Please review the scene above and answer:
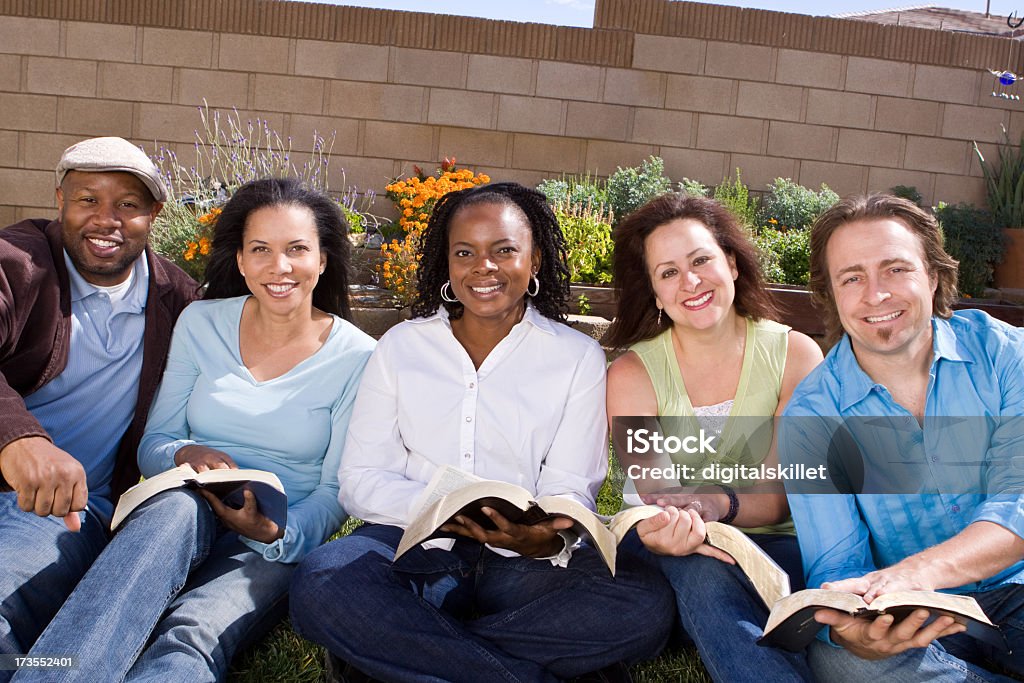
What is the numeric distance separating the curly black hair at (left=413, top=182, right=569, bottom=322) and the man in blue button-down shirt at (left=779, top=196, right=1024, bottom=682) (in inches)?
36.9

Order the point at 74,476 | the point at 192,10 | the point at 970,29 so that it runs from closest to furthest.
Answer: the point at 74,476
the point at 192,10
the point at 970,29

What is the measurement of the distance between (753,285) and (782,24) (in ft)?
20.7

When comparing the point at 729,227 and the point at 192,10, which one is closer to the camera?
the point at 729,227

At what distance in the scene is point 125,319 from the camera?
3262 millimetres

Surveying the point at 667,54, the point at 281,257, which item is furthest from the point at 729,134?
the point at 281,257

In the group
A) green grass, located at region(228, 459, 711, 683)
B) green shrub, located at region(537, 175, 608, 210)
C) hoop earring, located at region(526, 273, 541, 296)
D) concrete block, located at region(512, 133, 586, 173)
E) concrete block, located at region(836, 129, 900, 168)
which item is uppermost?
concrete block, located at region(836, 129, 900, 168)

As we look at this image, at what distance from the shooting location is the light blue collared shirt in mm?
3094

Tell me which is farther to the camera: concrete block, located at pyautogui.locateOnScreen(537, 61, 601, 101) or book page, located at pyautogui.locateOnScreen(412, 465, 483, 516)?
concrete block, located at pyautogui.locateOnScreen(537, 61, 601, 101)

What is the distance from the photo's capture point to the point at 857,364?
2662 mm

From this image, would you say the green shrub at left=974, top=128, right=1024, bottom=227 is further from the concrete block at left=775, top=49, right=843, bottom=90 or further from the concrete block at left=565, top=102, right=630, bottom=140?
the concrete block at left=565, top=102, right=630, bottom=140

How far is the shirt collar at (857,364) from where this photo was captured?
8.45ft

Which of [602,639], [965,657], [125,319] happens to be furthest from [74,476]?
[965,657]

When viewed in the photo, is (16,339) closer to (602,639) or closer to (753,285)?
(602,639)

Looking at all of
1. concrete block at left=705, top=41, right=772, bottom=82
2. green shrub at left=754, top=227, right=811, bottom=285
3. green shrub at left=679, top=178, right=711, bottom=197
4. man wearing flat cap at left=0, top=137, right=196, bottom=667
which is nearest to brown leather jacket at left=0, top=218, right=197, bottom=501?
man wearing flat cap at left=0, top=137, right=196, bottom=667
